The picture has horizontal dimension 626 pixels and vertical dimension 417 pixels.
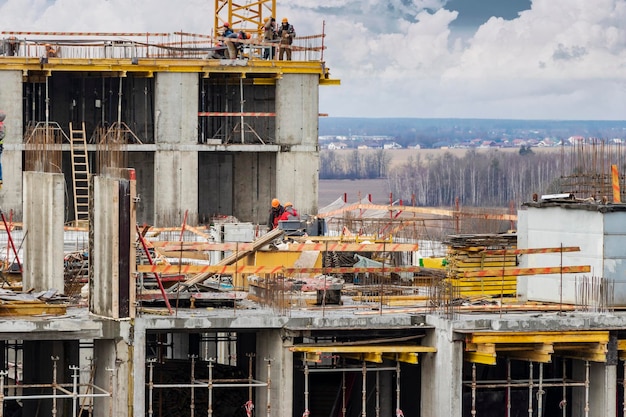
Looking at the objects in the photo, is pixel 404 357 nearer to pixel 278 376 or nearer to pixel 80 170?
pixel 278 376

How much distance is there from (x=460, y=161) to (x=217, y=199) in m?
128

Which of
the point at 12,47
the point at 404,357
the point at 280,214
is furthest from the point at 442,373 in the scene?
the point at 12,47

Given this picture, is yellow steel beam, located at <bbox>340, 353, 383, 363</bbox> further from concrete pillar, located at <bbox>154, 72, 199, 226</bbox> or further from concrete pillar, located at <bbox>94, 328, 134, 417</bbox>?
concrete pillar, located at <bbox>154, 72, 199, 226</bbox>

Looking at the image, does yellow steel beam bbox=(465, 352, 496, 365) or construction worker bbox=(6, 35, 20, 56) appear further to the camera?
construction worker bbox=(6, 35, 20, 56)

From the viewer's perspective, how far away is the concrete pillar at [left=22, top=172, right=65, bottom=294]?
30.6 metres

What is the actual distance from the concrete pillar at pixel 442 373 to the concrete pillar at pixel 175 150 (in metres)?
27.6

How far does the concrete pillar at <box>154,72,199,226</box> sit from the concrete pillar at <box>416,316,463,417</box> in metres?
27.6

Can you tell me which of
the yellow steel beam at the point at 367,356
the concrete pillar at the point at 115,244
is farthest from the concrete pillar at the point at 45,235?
the yellow steel beam at the point at 367,356

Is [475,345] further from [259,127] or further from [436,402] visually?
[259,127]

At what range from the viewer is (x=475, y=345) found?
2839cm

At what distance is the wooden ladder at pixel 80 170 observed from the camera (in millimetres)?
54344

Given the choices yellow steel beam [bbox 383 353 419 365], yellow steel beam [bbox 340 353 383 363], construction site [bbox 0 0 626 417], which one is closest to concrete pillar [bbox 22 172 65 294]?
construction site [bbox 0 0 626 417]

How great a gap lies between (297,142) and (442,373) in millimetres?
28853

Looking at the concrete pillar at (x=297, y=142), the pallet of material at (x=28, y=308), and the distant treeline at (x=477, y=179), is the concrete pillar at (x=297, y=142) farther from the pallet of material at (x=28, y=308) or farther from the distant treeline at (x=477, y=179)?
the distant treeline at (x=477, y=179)
